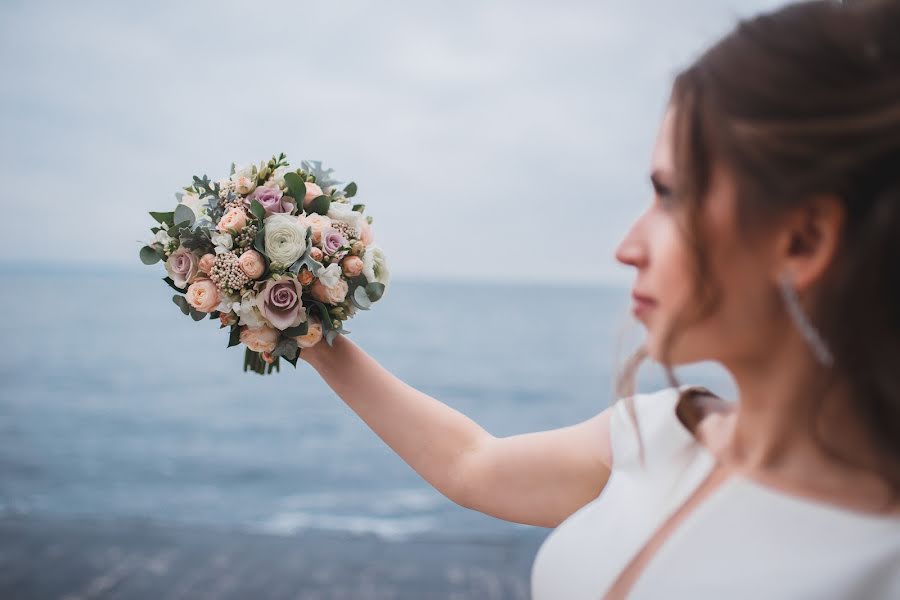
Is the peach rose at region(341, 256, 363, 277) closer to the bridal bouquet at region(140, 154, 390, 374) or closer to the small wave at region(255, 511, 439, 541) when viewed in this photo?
the bridal bouquet at region(140, 154, 390, 374)

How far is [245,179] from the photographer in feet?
4.68

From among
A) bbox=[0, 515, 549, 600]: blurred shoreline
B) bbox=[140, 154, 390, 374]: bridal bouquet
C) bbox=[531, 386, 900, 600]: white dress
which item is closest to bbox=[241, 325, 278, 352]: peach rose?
bbox=[140, 154, 390, 374]: bridal bouquet

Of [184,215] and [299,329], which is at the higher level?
[184,215]

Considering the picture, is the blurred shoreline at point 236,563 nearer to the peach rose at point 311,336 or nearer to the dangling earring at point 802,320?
the peach rose at point 311,336

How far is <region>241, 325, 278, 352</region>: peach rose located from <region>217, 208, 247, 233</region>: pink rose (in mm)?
191

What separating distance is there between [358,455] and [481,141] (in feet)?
129

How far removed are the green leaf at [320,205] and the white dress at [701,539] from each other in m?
0.71

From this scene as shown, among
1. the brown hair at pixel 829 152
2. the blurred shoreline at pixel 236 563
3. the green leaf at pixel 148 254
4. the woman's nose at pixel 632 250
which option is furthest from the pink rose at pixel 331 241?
the blurred shoreline at pixel 236 563

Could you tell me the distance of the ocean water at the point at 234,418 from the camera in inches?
373

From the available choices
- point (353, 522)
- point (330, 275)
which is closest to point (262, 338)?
point (330, 275)

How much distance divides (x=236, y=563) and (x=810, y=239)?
14.4ft

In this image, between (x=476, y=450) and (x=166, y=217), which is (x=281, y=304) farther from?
(x=476, y=450)

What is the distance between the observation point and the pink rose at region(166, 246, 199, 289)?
4.53 ft

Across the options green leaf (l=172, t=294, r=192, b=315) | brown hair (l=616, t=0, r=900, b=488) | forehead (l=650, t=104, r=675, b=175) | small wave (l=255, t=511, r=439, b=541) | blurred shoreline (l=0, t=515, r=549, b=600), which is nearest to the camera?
brown hair (l=616, t=0, r=900, b=488)
